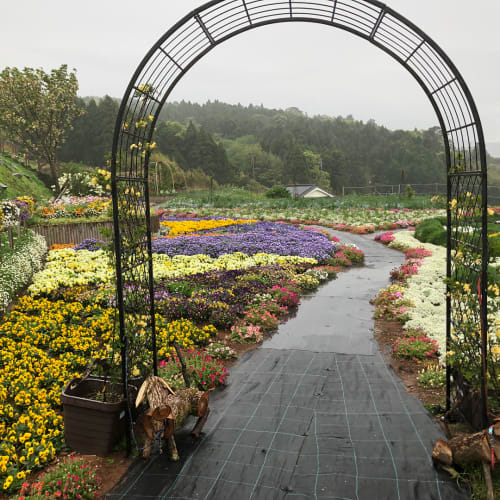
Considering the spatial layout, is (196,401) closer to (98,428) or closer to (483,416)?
(98,428)

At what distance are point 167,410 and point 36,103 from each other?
33.4 metres

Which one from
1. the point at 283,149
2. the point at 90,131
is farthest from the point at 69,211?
the point at 283,149

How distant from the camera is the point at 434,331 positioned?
657cm

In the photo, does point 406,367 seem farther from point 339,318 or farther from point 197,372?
point 197,372

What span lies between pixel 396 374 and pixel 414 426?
1.38 m

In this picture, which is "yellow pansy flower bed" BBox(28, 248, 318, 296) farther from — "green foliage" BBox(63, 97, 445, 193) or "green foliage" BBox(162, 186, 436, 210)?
"green foliage" BBox(63, 97, 445, 193)

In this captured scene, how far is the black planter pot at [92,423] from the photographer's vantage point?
3.60 meters

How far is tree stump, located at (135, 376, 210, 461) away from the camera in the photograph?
11.7ft

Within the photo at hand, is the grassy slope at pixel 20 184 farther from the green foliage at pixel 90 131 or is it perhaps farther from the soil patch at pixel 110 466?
the soil patch at pixel 110 466

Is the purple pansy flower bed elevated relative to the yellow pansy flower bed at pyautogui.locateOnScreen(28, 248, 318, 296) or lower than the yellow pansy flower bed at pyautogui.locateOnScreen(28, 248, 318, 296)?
elevated

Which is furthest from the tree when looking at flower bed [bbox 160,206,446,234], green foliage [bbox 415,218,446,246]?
green foliage [bbox 415,218,446,246]

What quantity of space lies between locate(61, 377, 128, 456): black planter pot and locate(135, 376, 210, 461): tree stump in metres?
0.24

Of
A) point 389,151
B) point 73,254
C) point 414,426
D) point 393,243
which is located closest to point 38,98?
point 73,254

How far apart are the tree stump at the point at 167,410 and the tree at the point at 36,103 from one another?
103 feet
